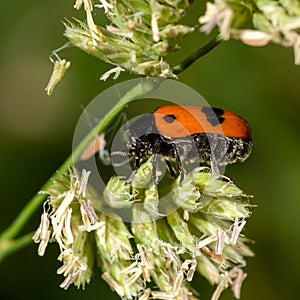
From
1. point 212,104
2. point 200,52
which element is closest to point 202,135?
point 200,52

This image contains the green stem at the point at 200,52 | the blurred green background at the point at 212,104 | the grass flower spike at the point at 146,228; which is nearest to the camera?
the green stem at the point at 200,52

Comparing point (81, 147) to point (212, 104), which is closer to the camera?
point (81, 147)

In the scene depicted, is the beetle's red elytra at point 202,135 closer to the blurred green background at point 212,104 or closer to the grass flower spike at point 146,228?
the grass flower spike at point 146,228

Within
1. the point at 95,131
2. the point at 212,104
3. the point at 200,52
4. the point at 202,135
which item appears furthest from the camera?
the point at 212,104

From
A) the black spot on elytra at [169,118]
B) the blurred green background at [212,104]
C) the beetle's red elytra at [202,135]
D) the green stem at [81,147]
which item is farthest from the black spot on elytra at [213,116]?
the blurred green background at [212,104]

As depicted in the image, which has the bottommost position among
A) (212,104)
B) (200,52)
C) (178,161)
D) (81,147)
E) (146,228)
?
(212,104)

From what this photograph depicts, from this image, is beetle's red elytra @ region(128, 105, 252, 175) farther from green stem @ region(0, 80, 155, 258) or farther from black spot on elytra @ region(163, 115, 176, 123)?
green stem @ region(0, 80, 155, 258)

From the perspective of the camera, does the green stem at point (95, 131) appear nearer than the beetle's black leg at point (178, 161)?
Yes

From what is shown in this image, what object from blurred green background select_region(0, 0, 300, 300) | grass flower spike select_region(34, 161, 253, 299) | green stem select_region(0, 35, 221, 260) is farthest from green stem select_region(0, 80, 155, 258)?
blurred green background select_region(0, 0, 300, 300)

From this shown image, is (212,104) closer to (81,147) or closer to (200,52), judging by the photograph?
(81,147)
